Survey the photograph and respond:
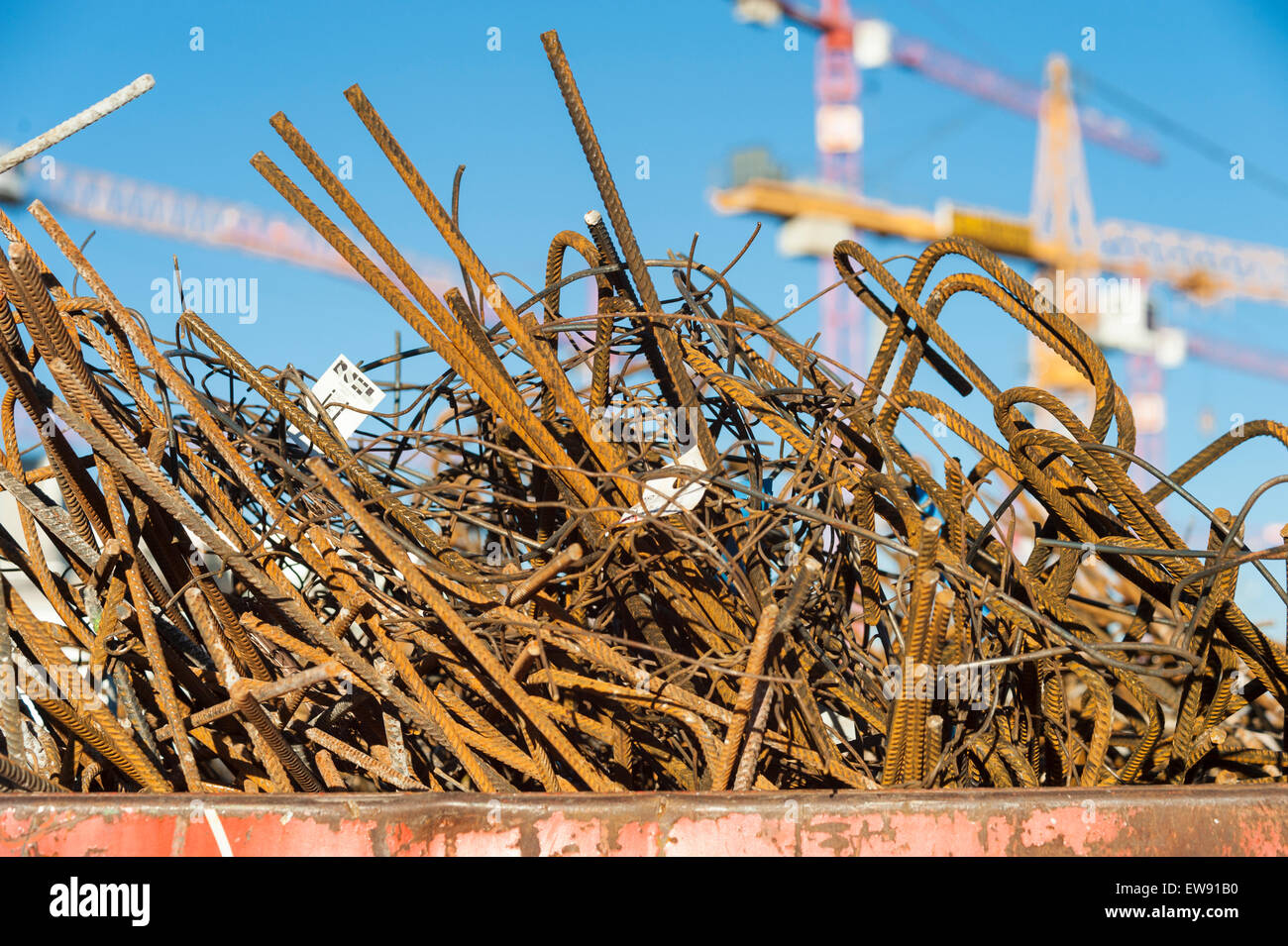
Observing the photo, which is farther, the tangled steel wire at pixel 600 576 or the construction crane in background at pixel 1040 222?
the construction crane in background at pixel 1040 222

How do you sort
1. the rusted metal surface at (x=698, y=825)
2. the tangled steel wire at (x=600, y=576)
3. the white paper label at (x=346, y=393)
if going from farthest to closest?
1. the white paper label at (x=346, y=393)
2. the tangled steel wire at (x=600, y=576)
3. the rusted metal surface at (x=698, y=825)

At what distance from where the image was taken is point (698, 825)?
4.21 ft

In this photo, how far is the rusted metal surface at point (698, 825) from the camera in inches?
49.9

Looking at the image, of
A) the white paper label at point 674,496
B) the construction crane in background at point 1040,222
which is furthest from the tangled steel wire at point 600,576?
the construction crane in background at point 1040,222

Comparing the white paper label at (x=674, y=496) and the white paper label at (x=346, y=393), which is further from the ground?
the white paper label at (x=346, y=393)

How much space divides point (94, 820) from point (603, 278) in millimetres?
1165

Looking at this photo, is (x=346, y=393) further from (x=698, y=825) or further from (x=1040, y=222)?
(x=1040, y=222)

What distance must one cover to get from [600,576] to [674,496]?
0.24 meters

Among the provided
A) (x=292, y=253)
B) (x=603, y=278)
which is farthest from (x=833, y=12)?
(x=603, y=278)

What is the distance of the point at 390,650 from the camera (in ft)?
4.99

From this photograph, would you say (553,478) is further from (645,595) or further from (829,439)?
(829,439)

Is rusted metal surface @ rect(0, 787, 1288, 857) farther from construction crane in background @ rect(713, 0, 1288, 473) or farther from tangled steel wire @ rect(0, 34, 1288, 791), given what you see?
construction crane in background @ rect(713, 0, 1288, 473)

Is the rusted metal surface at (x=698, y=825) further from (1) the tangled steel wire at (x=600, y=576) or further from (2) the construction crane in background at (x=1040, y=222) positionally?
(2) the construction crane in background at (x=1040, y=222)

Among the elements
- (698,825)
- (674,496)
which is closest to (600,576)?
(674,496)
